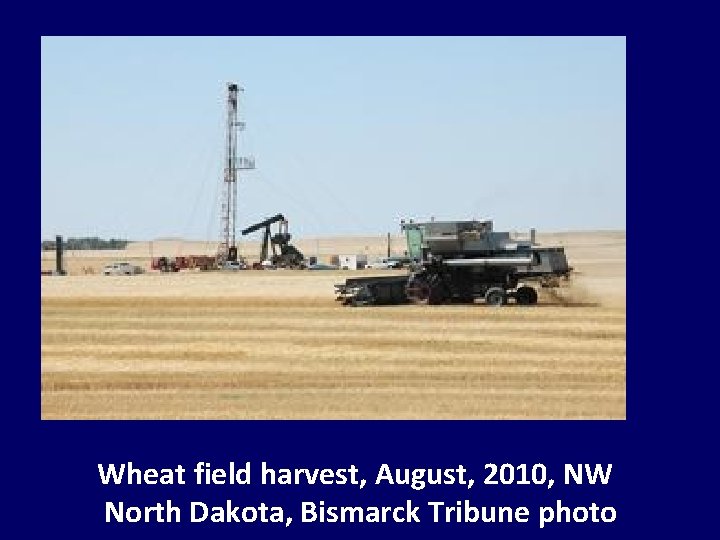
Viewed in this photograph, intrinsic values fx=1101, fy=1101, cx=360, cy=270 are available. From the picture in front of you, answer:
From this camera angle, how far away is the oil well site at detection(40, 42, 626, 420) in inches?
493

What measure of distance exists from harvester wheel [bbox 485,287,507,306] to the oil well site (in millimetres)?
33

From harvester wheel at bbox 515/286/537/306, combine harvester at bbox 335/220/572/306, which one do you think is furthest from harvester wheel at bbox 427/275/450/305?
harvester wheel at bbox 515/286/537/306

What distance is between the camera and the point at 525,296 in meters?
24.6

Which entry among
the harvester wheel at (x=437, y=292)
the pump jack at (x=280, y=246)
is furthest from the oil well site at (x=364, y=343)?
the pump jack at (x=280, y=246)

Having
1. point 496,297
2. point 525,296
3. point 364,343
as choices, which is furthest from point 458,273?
point 364,343

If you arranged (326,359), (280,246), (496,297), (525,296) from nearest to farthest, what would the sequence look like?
(326,359), (496,297), (525,296), (280,246)

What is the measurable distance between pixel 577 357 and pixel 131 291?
52.2 ft

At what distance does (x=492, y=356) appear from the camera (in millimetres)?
16094

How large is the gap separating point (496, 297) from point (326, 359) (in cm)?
913

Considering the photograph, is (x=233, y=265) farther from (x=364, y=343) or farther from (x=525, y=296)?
(x=364, y=343)

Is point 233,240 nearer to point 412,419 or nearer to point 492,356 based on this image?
point 492,356

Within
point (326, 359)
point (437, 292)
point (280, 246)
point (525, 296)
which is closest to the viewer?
point (326, 359)

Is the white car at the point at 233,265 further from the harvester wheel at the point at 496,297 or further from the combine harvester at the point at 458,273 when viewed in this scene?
the harvester wheel at the point at 496,297

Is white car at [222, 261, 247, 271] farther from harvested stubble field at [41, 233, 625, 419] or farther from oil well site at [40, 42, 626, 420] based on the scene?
harvested stubble field at [41, 233, 625, 419]
